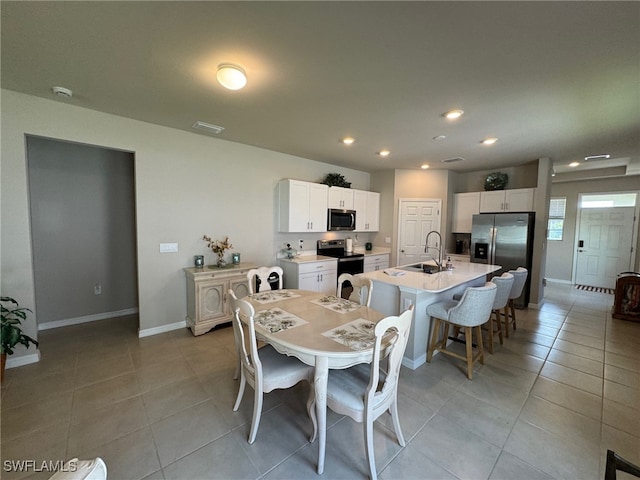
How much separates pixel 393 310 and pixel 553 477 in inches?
63.3

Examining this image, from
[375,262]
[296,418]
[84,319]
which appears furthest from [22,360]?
[375,262]

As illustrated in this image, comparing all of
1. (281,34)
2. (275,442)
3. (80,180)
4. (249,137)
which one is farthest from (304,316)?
(80,180)

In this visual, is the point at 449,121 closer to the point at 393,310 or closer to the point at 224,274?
the point at 393,310

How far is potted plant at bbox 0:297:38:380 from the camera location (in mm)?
2373

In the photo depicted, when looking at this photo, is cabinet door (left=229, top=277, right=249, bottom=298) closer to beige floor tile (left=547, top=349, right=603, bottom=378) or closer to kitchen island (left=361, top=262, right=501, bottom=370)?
kitchen island (left=361, top=262, right=501, bottom=370)

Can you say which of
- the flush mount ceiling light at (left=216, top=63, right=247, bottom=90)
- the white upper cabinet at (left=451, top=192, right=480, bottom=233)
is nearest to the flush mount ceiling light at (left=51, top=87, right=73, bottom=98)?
the flush mount ceiling light at (left=216, top=63, right=247, bottom=90)

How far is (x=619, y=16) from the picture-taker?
1.44 meters

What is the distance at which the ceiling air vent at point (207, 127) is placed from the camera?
3.19m

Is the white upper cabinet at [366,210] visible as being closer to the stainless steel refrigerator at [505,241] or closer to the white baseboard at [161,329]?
the stainless steel refrigerator at [505,241]

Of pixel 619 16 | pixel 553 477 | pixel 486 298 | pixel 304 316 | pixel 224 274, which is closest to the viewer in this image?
pixel 619 16

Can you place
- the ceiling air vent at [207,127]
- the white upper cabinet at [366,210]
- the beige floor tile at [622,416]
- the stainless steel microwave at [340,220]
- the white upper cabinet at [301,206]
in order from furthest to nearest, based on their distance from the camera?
the white upper cabinet at [366,210] → the stainless steel microwave at [340,220] → the white upper cabinet at [301,206] → the ceiling air vent at [207,127] → the beige floor tile at [622,416]

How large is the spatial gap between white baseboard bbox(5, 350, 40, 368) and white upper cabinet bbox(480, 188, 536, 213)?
7.11 m

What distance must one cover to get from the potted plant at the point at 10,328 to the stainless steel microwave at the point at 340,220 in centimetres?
401

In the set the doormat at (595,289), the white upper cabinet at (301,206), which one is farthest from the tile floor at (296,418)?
the doormat at (595,289)
